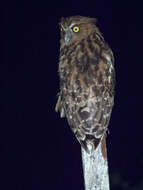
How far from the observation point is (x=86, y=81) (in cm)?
247

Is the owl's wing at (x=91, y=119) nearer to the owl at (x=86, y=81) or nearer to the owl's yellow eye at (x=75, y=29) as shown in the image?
the owl at (x=86, y=81)

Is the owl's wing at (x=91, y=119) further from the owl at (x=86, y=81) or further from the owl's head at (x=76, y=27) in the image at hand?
the owl's head at (x=76, y=27)

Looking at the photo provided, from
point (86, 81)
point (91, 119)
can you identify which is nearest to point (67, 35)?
point (86, 81)

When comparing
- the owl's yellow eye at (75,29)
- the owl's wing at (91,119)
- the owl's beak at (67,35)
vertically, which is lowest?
the owl's wing at (91,119)

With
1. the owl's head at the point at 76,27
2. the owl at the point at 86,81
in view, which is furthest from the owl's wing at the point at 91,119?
the owl's head at the point at 76,27

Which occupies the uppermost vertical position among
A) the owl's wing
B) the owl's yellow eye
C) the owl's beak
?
the owl's yellow eye

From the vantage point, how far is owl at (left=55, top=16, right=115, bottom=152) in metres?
2.36

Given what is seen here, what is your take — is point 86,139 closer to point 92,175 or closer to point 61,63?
point 92,175

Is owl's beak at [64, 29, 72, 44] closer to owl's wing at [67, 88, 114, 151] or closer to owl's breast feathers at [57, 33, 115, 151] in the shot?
owl's breast feathers at [57, 33, 115, 151]

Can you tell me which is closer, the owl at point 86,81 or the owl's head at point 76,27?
the owl at point 86,81

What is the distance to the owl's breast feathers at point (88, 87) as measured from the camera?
2.35m

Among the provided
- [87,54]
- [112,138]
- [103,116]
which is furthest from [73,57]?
[112,138]

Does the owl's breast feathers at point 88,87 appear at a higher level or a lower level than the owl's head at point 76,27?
lower

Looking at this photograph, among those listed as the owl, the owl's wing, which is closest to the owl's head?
the owl
